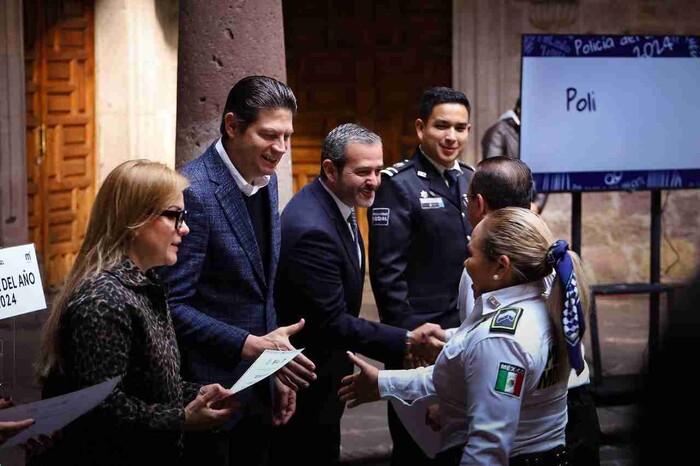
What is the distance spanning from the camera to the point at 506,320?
3186 mm

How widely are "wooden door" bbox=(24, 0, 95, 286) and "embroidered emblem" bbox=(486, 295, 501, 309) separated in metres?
8.07

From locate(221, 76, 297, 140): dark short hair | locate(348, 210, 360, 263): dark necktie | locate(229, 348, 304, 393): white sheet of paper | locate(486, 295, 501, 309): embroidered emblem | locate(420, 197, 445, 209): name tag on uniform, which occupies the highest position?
locate(221, 76, 297, 140): dark short hair

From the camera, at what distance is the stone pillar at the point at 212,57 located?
5215mm

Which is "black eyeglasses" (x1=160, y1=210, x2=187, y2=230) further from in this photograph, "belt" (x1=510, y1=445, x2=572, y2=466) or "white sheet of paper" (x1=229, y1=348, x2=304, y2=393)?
"belt" (x1=510, y1=445, x2=572, y2=466)

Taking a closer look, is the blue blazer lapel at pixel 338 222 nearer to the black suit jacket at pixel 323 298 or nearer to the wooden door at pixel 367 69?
the black suit jacket at pixel 323 298

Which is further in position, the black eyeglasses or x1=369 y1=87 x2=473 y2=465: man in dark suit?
x1=369 y1=87 x2=473 y2=465: man in dark suit

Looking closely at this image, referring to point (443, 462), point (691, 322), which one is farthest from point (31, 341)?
point (691, 322)

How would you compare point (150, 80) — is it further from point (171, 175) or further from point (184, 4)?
point (171, 175)

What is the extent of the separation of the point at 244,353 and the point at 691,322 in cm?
277

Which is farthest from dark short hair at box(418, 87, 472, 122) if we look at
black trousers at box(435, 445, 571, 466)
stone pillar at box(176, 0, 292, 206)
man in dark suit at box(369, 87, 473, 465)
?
black trousers at box(435, 445, 571, 466)

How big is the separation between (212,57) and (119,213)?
2223 mm

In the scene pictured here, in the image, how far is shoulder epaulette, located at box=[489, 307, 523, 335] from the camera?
10.4 feet

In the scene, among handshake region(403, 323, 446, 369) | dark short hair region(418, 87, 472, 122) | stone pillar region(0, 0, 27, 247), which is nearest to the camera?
handshake region(403, 323, 446, 369)

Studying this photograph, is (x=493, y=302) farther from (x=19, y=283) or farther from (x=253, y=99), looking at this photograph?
(x=19, y=283)
